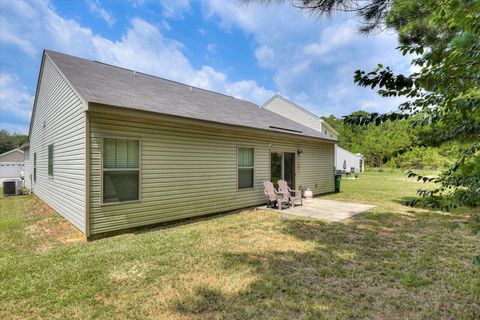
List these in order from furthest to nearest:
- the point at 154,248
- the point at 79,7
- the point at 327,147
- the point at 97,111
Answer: the point at 327,147, the point at 79,7, the point at 97,111, the point at 154,248

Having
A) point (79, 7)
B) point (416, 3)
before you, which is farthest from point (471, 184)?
point (79, 7)

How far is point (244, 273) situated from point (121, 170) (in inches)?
138

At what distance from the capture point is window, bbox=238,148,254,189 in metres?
7.95

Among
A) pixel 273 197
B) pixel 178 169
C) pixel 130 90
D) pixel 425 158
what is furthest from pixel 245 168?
pixel 425 158

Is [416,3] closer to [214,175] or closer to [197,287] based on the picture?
[197,287]

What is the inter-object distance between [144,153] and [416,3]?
5.36 metres

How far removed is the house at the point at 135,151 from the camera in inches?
198

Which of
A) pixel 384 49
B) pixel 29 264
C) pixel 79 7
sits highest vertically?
pixel 79 7

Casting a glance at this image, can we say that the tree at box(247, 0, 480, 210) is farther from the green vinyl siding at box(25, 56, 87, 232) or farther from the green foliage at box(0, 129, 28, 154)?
the green foliage at box(0, 129, 28, 154)

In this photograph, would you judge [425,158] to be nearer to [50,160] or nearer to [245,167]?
[245,167]

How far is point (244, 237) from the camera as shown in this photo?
199 inches

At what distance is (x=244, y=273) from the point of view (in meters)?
3.42

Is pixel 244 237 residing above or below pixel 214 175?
below

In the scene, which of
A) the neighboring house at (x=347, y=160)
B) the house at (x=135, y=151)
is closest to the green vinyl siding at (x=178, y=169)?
the house at (x=135, y=151)
